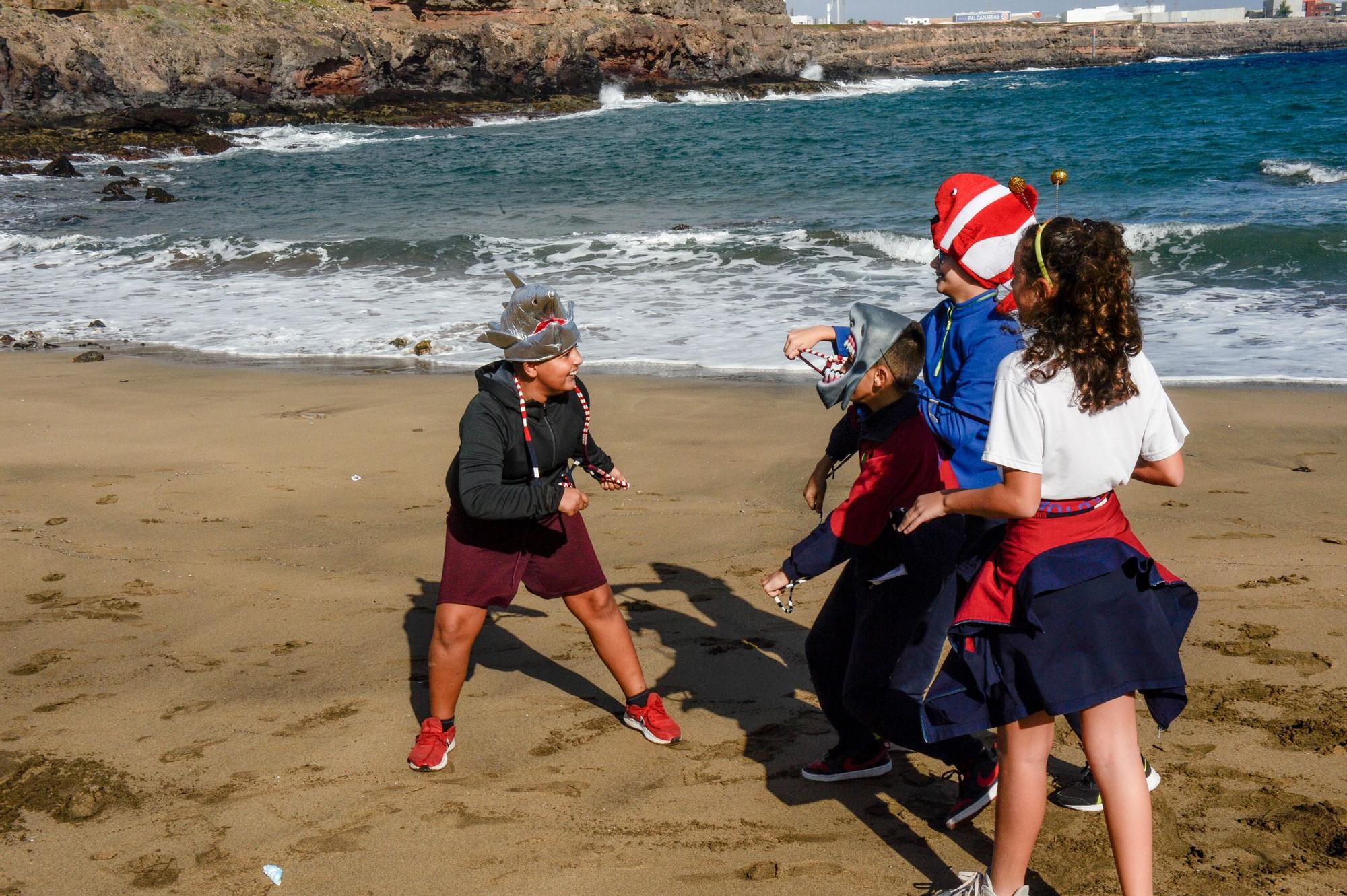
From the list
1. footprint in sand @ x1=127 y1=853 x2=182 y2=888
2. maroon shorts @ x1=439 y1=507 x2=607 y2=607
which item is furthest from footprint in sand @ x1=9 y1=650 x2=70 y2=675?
maroon shorts @ x1=439 y1=507 x2=607 y2=607

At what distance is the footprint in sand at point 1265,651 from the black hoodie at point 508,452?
248 cm

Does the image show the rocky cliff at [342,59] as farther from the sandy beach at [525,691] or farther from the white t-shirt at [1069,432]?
the white t-shirt at [1069,432]

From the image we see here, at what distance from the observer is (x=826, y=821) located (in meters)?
3.13

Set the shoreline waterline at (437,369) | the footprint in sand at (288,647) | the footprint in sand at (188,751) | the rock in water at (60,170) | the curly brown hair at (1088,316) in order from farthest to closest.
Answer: the rock in water at (60,170) → the shoreline waterline at (437,369) → the footprint in sand at (288,647) → the footprint in sand at (188,751) → the curly brown hair at (1088,316)

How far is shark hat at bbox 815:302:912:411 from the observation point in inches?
108

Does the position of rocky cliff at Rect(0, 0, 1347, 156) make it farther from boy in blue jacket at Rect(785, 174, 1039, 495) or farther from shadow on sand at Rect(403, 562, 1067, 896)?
boy in blue jacket at Rect(785, 174, 1039, 495)

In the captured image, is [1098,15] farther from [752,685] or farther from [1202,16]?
[752,685]

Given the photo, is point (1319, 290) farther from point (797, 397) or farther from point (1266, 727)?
point (1266, 727)

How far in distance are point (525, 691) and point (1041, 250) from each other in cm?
251

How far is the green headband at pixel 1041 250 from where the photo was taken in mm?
2242

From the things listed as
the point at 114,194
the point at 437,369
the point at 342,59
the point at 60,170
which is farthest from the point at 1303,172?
the point at 342,59

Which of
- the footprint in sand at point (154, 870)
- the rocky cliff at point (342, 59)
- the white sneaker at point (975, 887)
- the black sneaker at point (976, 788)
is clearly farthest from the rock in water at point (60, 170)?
the white sneaker at point (975, 887)

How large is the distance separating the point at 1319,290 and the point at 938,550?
33.0 feet

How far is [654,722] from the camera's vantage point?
11.8 ft
